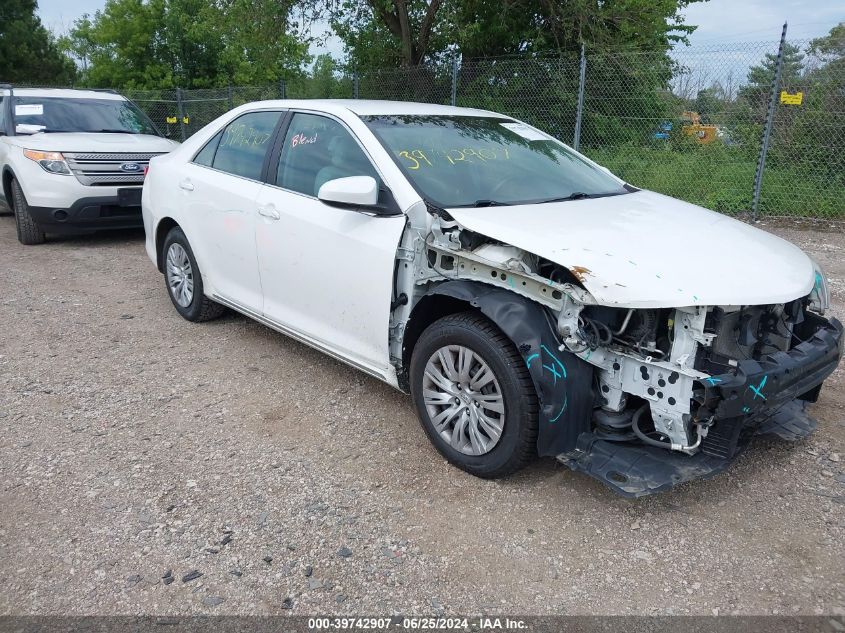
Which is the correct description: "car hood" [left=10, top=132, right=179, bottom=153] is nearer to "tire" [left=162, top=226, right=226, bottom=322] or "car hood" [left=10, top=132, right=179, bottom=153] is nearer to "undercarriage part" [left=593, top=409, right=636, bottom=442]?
"tire" [left=162, top=226, right=226, bottom=322]

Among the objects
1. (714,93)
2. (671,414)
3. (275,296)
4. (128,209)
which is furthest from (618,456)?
(714,93)

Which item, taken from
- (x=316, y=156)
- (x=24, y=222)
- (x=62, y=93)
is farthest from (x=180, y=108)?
(x=316, y=156)

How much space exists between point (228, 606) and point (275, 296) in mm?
2180

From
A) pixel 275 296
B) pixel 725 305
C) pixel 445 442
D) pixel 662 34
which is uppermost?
pixel 662 34

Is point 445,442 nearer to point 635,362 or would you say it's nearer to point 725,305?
point 635,362

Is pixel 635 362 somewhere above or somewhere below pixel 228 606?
above

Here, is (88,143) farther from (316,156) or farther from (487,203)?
(487,203)

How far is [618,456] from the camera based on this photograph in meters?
2.92

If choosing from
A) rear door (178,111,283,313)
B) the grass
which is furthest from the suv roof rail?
the grass

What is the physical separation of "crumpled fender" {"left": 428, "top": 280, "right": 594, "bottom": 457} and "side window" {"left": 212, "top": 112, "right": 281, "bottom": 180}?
7.38 ft

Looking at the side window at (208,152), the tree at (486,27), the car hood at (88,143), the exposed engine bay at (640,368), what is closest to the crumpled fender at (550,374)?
the exposed engine bay at (640,368)

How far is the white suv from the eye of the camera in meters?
7.79

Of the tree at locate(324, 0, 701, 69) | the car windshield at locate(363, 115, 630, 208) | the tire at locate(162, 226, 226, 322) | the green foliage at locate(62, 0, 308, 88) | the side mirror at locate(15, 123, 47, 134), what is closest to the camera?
the car windshield at locate(363, 115, 630, 208)

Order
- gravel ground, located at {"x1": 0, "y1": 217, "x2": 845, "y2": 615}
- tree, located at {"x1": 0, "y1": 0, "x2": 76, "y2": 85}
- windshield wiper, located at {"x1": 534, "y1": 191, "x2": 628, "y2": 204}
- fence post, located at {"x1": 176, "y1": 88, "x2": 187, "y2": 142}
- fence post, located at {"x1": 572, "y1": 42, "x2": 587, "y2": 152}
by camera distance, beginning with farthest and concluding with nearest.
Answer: tree, located at {"x1": 0, "y1": 0, "x2": 76, "y2": 85}, fence post, located at {"x1": 176, "y1": 88, "x2": 187, "y2": 142}, fence post, located at {"x1": 572, "y1": 42, "x2": 587, "y2": 152}, windshield wiper, located at {"x1": 534, "y1": 191, "x2": 628, "y2": 204}, gravel ground, located at {"x1": 0, "y1": 217, "x2": 845, "y2": 615}
